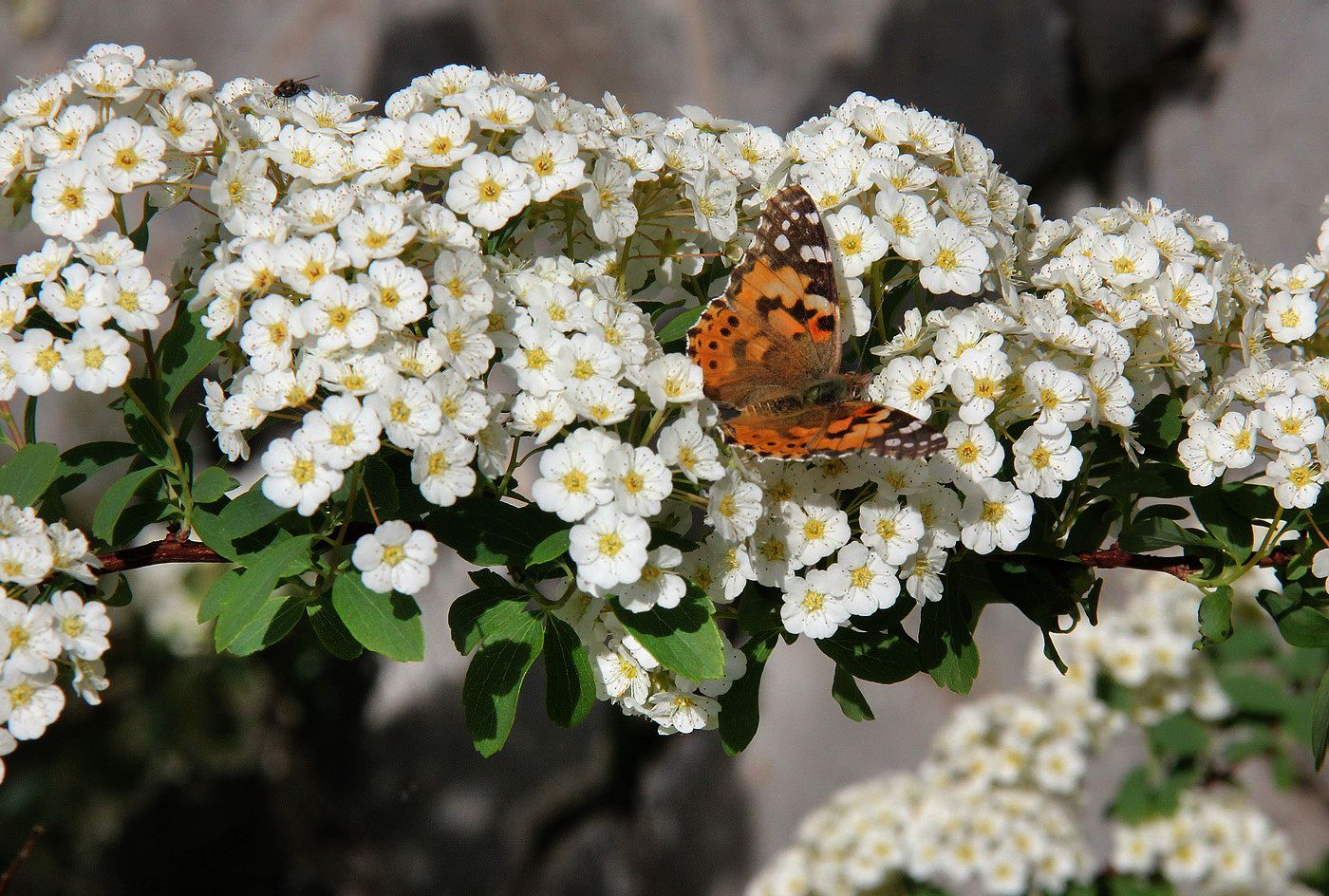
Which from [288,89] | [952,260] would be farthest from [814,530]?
[288,89]

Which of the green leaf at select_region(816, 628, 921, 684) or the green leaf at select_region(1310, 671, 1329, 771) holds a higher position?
the green leaf at select_region(816, 628, 921, 684)

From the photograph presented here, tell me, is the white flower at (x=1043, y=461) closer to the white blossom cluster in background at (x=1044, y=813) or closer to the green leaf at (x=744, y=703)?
the green leaf at (x=744, y=703)

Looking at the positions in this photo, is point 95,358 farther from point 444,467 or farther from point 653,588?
point 653,588

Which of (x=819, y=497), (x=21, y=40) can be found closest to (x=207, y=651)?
(x=21, y=40)

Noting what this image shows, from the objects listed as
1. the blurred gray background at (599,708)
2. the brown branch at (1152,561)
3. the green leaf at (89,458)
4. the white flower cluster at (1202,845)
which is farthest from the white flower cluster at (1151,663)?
the green leaf at (89,458)

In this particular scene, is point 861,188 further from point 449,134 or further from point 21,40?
point 21,40

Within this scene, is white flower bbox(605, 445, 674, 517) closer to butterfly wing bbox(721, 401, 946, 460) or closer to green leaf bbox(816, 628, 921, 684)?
butterfly wing bbox(721, 401, 946, 460)

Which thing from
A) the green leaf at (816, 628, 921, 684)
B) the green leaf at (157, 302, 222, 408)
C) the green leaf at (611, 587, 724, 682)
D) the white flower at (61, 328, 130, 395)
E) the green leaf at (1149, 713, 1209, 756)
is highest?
the green leaf at (157, 302, 222, 408)

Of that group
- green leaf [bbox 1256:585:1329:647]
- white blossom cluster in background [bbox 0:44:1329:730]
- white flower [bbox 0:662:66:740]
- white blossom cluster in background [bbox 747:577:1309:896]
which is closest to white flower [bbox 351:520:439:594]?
white blossom cluster in background [bbox 0:44:1329:730]
